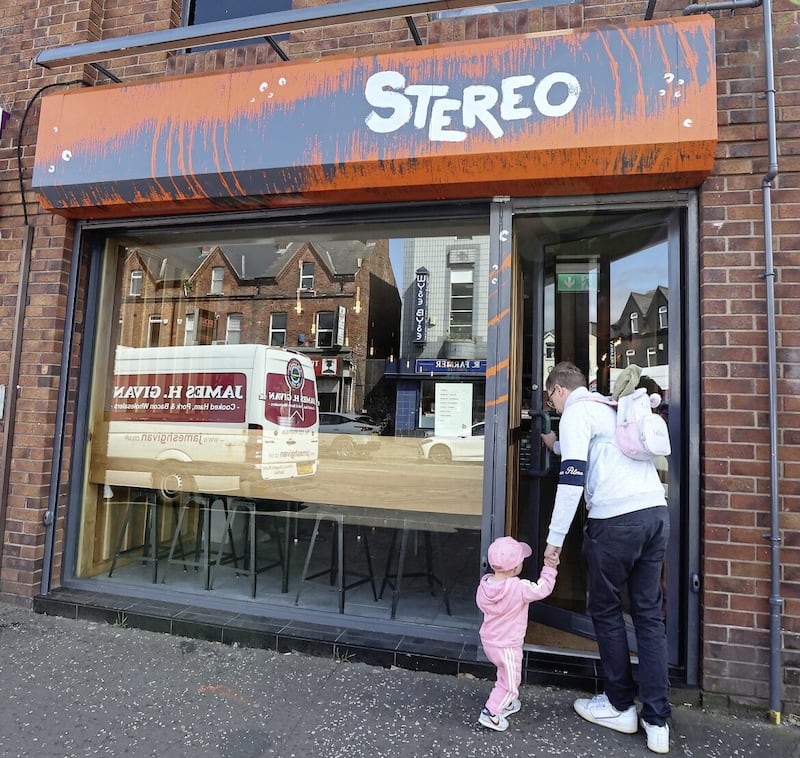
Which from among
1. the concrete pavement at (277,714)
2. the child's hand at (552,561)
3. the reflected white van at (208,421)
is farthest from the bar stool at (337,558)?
the child's hand at (552,561)

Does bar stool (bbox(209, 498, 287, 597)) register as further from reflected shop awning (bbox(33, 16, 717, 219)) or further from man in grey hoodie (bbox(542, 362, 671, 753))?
man in grey hoodie (bbox(542, 362, 671, 753))

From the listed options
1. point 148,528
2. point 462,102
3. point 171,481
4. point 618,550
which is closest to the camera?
point 618,550

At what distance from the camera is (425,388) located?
4.20m

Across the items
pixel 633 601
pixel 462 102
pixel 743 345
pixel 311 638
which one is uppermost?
pixel 462 102

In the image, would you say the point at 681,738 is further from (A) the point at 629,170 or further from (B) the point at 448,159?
(B) the point at 448,159

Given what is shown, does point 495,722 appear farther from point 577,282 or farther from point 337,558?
point 577,282

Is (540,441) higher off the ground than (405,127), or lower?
lower

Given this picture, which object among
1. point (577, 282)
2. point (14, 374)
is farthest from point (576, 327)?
point (14, 374)

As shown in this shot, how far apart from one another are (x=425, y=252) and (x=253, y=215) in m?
1.25

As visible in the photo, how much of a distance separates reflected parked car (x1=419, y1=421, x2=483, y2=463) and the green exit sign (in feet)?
3.84

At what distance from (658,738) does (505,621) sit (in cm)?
80

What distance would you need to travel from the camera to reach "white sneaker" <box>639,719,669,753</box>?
8.04 feet

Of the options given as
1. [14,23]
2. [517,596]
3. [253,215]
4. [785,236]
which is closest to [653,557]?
[517,596]

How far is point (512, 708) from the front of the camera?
8.87 feet
